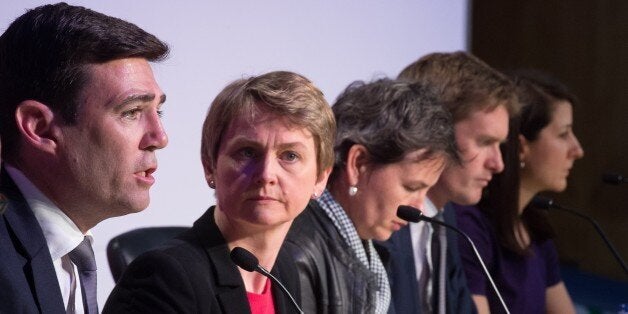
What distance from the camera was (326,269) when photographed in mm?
2277

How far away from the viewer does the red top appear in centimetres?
197

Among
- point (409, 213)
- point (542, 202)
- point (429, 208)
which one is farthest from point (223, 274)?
point (542, 202)

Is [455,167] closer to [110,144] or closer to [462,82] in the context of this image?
[462,82]

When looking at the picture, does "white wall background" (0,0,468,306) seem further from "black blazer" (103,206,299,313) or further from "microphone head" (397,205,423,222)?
"black blazer" (103,206,299,313)

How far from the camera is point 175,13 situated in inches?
119

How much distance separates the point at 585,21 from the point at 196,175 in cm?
195

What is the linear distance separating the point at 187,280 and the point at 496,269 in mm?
1539

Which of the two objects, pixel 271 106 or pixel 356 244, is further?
pixel 356 244

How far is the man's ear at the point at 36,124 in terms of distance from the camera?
1.70 metres

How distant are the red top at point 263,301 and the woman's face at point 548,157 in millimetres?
1535

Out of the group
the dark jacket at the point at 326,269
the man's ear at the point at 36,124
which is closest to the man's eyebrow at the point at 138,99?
the man's ear at the point at 36,124

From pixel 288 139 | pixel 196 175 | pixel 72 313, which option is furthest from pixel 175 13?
pixel 72 313

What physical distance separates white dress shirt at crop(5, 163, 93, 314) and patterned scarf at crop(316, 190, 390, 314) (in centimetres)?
76

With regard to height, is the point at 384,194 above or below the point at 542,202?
above
